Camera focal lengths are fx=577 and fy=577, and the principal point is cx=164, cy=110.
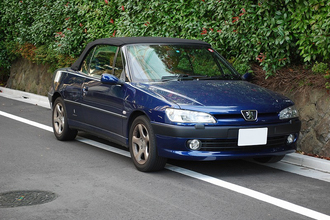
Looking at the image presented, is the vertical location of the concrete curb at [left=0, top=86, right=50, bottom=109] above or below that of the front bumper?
below

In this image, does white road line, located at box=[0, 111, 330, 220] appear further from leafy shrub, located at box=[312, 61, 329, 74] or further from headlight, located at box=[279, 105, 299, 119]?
leafy shrub, located at box=[312, 61, 329, 74]

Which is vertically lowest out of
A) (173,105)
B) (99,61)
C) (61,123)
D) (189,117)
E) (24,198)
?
(24,198)

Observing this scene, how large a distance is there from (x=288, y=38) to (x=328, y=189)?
9.92 ft

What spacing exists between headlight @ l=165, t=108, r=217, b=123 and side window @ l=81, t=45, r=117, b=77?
176 centimetres

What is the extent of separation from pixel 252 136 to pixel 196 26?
14.5 feet

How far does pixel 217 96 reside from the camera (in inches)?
266

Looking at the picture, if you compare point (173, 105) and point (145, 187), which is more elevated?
point (173, 105)

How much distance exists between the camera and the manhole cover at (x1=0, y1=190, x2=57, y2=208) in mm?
5590

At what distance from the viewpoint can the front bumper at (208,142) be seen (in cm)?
639

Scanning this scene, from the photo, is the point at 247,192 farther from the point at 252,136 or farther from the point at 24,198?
the point at 24,198

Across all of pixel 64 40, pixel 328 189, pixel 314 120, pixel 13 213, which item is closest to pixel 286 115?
pixel 328 189

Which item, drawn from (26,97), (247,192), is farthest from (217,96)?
(26,97)

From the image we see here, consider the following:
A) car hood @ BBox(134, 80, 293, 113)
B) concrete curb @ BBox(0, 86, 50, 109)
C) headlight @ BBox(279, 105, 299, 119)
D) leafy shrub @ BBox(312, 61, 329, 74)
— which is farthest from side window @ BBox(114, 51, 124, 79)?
concrete curb @ BBox(0, 86, 50, 109)

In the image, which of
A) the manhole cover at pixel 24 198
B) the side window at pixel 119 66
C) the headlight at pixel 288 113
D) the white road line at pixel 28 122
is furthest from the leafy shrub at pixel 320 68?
the white road line at pixel 28 122
